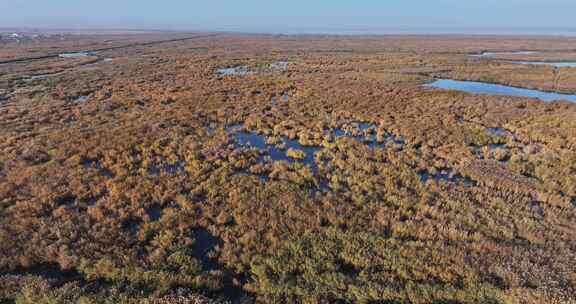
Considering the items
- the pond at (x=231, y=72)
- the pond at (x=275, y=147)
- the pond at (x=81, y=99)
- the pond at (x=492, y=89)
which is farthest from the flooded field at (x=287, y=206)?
the pond at (x=231, y=72)

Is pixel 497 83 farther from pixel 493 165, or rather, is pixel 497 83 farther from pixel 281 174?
pixel 281 174

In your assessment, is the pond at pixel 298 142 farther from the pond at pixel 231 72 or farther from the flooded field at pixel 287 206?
the pond at pixel 231 72

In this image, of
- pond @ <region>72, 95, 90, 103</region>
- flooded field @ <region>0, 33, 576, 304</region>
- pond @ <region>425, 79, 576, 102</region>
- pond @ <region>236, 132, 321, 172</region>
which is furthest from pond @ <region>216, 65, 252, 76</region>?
pond @ <region>236, 132, 321, 172</region>

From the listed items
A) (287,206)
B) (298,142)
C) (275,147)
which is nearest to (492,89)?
(298,142)

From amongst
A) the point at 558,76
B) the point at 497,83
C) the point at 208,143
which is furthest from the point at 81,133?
the point at 558,76

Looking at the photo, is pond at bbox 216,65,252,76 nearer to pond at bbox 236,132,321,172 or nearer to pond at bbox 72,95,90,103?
pond at bbox 72,95,90,103
